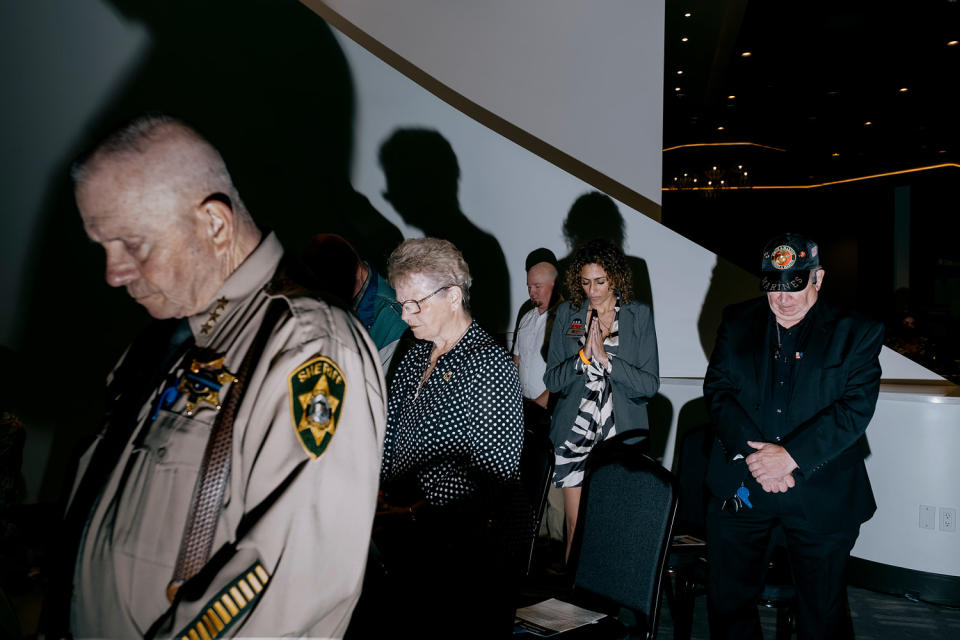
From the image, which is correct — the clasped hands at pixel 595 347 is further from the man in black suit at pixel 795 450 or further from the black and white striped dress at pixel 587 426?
the man in black suit at pixel 795 450

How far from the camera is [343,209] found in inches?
150

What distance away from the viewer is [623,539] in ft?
6.28

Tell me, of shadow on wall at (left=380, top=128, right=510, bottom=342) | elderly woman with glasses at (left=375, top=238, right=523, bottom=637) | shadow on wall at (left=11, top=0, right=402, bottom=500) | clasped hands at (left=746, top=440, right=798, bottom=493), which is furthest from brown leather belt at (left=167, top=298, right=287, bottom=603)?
shadow on wall at (left=380, top=128, right=510, bottom=342)

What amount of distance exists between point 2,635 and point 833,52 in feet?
26.6

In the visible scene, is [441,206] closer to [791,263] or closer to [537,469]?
[537,469]

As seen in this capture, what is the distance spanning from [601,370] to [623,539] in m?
1.18

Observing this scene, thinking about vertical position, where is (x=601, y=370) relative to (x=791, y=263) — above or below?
below

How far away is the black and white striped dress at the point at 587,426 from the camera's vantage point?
2977mm

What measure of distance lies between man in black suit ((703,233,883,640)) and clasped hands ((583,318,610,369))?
2.34ft

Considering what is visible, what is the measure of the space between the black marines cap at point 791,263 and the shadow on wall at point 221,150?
7.54 ft

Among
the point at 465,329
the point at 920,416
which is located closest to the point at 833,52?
the point at 920,416

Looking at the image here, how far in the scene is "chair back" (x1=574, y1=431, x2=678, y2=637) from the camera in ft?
5.95

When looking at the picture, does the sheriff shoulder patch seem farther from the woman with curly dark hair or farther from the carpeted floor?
the woman with curly dark hair

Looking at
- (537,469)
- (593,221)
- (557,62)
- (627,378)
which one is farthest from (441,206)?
(537,469)
